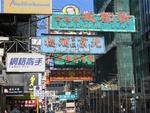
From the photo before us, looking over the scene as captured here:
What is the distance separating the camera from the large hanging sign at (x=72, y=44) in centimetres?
3067

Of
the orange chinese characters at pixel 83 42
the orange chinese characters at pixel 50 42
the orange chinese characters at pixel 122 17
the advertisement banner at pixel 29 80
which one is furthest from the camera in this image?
the orange chinese characters at pixel 50 42

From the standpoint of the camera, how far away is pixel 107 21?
1154 inches

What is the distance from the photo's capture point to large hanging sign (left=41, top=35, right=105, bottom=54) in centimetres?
3067

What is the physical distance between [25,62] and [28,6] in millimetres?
3246

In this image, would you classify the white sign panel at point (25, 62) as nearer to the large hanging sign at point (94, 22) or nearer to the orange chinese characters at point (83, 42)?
the large hanging sign at point (94, 22)

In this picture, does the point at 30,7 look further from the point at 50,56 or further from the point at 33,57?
the point at 50,56

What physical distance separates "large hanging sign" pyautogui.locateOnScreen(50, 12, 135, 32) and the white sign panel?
4734 millimetres

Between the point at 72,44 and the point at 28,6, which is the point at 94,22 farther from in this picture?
the point at 28,6

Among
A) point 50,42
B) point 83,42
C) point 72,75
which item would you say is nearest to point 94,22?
point 83,42

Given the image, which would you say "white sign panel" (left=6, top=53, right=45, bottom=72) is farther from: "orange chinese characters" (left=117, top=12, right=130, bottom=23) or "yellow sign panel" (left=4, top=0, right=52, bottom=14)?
"orange chinese characters" (left=117, top=12, right=130, bottom=23)

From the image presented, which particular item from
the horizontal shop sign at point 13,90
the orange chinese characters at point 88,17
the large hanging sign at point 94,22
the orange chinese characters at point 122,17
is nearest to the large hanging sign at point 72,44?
the large hanging sign at point 94,22

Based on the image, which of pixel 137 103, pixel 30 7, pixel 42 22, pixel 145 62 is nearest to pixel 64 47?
pixel 42 22

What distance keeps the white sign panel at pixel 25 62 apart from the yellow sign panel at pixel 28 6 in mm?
2503

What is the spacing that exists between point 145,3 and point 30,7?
1673 inches
